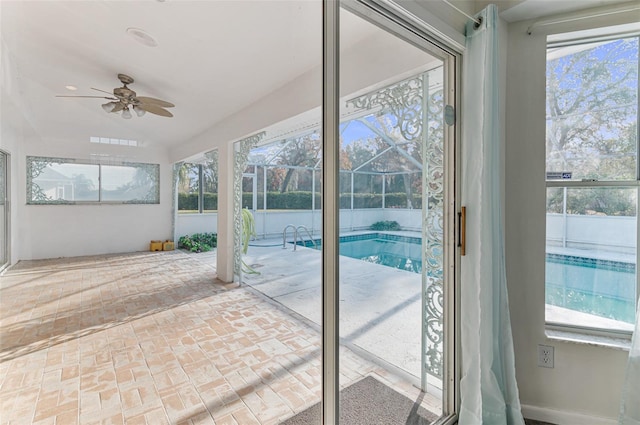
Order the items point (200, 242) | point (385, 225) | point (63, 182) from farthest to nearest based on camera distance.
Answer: point (385, 225) < point (200, 242) < point (63, 182)

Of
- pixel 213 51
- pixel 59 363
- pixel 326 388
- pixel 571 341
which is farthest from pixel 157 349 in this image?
pixel 571 341

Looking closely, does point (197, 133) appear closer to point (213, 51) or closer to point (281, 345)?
point (213, 51)

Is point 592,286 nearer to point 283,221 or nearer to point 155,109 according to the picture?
point 283,221

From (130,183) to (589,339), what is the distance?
2.57 m

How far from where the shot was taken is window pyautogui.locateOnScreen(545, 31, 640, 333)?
1743 mm

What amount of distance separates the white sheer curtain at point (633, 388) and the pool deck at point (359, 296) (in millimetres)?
920

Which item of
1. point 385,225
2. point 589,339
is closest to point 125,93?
point 385,225

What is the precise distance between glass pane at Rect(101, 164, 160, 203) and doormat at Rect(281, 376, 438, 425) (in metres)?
1.35

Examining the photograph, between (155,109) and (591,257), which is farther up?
(155,109)

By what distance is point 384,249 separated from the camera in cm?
163

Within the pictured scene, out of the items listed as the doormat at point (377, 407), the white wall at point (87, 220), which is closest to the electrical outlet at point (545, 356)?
the doormat at point (377, 407)

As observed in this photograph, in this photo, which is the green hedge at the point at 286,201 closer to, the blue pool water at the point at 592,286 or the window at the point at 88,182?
the window at the point at 88,182

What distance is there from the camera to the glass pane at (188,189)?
119 centimetres

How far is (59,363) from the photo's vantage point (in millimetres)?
830
